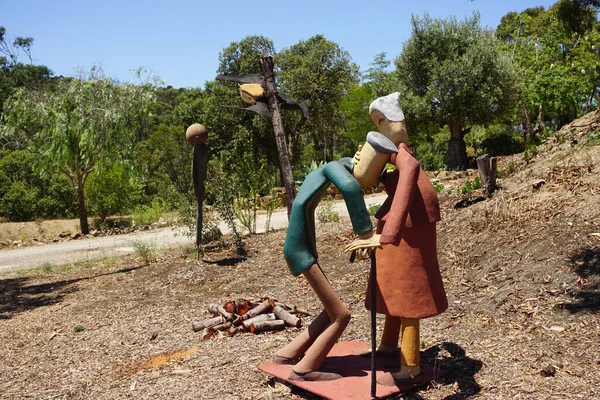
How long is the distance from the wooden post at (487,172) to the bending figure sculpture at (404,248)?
4.51m

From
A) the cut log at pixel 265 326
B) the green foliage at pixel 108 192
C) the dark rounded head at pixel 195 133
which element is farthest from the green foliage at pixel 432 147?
the cut log at pixel 265 326

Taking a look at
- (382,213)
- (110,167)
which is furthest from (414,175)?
(110,167)

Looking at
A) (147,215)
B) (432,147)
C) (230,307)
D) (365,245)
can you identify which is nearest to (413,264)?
(365,245)

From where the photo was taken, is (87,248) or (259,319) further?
(87,248)

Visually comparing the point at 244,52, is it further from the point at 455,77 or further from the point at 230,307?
the point at 230,307

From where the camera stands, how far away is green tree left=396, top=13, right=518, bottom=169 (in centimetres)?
1852

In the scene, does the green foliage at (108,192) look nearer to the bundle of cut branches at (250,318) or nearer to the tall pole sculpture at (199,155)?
the tall pole sculpture at (199,155)

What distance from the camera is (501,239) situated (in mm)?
6348

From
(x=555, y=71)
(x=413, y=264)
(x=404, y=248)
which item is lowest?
(x=413, y=264)

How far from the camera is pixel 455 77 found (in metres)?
18.4

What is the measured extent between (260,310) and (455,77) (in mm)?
14884

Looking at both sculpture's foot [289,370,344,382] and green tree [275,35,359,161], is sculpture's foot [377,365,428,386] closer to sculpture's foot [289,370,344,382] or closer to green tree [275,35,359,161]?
sculpture's foot [289,370,344,382]

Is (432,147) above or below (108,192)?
above

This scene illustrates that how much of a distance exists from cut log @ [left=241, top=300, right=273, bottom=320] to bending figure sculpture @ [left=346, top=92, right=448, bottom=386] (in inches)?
89.2
